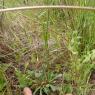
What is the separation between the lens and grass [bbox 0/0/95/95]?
1.29m

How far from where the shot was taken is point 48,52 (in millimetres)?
1381

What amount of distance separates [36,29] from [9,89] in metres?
0.45

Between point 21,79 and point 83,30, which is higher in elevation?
point 83,30

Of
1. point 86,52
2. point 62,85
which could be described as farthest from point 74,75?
point 86,52

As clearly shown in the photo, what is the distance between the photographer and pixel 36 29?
5.11 feet

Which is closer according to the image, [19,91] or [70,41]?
[19,91]

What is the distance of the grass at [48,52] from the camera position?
4.23 ft

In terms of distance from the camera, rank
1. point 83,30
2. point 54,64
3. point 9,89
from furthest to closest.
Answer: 1. point 83,30
2. point 54,64
3. point 9,89

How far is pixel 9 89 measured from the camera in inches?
49.3

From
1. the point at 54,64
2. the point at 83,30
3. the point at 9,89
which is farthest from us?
the point at 83,30

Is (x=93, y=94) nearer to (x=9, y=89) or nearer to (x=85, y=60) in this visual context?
(x=85, y=60)

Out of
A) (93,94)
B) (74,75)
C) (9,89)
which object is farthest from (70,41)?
(9,89)

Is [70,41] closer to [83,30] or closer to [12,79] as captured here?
[83,30]

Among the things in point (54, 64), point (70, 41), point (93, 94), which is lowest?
point (93, 94)
